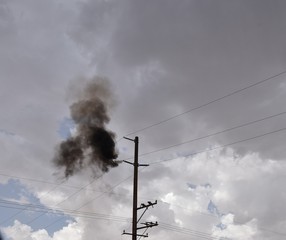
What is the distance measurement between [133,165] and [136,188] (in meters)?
1.86

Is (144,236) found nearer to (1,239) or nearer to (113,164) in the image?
(113,164)

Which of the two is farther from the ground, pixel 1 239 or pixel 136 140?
pixel 136 140

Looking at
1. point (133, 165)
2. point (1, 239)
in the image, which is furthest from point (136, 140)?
point (1, 239)

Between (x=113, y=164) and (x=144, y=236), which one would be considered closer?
(x=144, y=236)

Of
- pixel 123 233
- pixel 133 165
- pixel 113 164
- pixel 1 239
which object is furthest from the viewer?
pixel 113 164

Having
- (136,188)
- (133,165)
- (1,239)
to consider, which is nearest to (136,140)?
(133,165)

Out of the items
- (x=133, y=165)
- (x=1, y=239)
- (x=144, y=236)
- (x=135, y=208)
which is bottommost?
(x=1, y=239)

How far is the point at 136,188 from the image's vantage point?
79.4 ft

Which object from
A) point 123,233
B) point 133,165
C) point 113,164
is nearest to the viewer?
point 123,233

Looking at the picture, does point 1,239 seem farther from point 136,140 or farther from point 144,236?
point 136,140

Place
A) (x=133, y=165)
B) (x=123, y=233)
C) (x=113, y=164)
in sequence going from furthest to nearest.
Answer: (x=113, y=164) < (x=133, y=165) < (x=123, y=233)

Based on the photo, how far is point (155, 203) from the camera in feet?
79.6

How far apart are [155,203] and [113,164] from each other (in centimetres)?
711

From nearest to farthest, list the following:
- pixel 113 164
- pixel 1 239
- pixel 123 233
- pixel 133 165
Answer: pixel 1 239 → pixel 123 233 → pixel 133 165 → pixel 113 164
